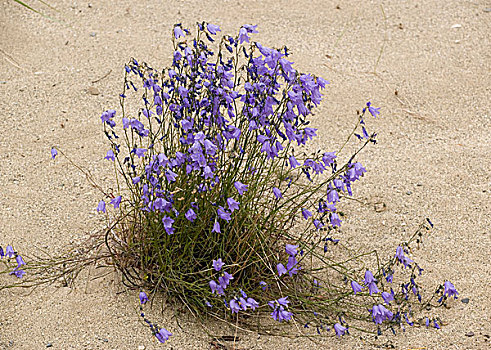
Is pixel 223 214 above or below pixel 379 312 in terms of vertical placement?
above

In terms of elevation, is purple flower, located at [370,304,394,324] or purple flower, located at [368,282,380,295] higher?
purple flower, located at [368,282,380,295]

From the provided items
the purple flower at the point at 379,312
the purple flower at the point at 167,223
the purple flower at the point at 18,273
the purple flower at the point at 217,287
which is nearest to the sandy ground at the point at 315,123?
the purple flower at the point at 18,273

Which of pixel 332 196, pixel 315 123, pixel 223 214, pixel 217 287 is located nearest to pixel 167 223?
pixel 223 214

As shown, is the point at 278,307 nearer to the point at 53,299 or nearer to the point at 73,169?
the point at 53,299

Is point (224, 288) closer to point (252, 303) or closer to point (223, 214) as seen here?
point (252, 303)

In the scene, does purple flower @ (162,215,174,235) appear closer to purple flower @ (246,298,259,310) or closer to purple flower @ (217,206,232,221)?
purple flower @ (217,206,232,221)

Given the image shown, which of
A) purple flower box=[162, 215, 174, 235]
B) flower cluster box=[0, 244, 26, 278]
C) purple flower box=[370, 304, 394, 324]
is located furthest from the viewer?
flower cluster box=[0, 244, 26, 278]

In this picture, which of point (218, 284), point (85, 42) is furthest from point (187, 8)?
point (218, 284)

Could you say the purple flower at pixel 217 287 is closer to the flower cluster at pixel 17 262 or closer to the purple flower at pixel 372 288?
the purple flower at pixel 372 288

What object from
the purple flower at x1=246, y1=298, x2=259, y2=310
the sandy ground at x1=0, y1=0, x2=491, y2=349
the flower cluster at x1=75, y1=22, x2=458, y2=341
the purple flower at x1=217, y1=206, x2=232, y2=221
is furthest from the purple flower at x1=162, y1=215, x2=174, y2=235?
the sandy ground at x1=0, y1=0, x2=491, y2=349
